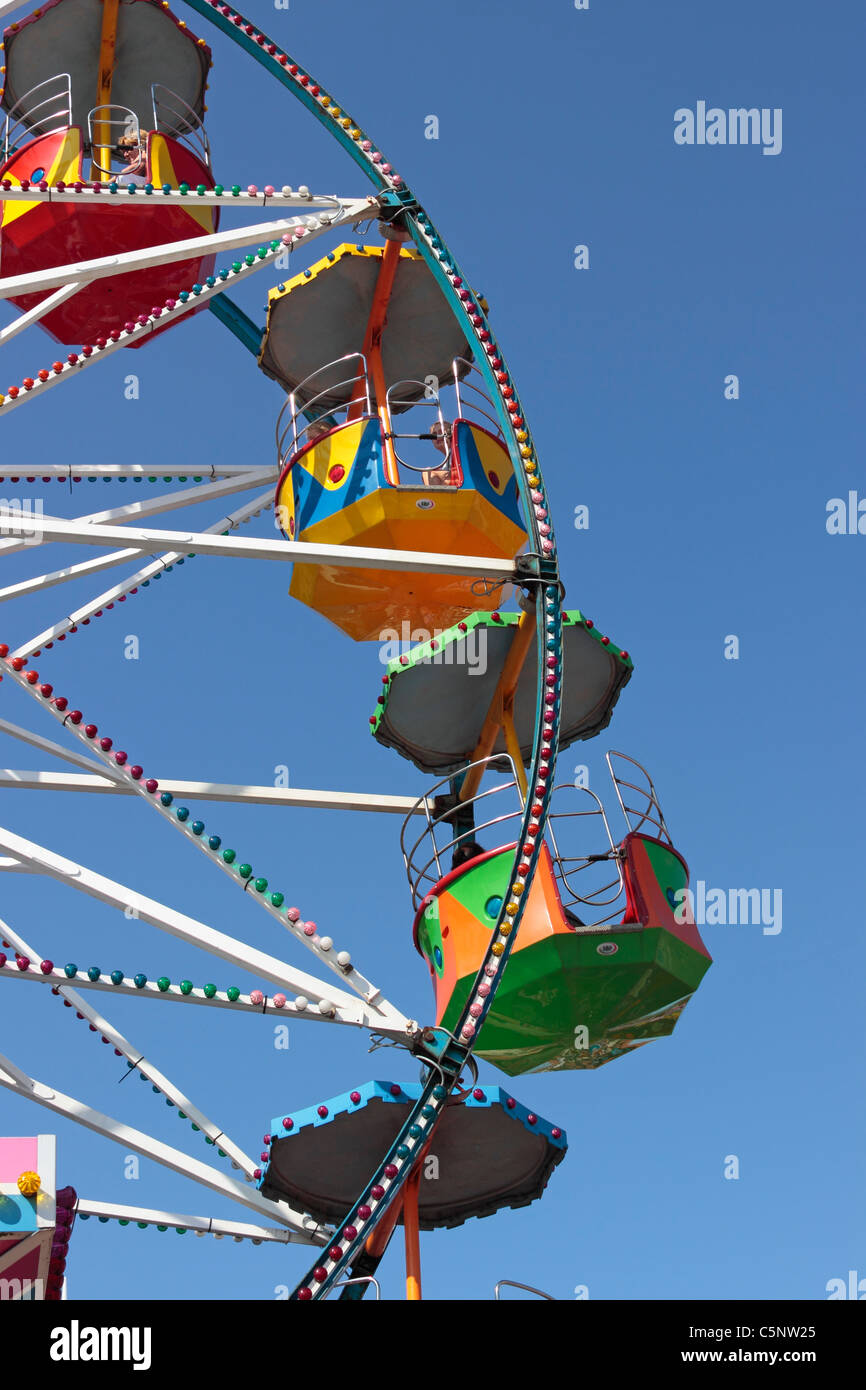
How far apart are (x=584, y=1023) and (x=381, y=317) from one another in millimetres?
6364

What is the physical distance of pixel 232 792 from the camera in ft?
43.7

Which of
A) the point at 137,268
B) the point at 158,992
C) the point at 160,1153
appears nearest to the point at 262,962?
the point at 158,992

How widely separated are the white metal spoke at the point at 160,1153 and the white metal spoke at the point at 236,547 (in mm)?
3108

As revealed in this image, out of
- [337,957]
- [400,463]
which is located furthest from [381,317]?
[337,957]

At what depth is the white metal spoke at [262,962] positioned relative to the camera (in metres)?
10.0

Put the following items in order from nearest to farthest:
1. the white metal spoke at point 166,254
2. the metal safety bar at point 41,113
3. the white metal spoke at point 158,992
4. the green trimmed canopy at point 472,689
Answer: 1. the white metal spoke at point 158,992
2. the white metal spoke at point 166,254
3. the green trimmed canopy at point 472,689
4. the metal safety bar at point 41,113

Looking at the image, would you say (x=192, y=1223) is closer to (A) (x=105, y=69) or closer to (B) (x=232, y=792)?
(B) (x=232, y=792)

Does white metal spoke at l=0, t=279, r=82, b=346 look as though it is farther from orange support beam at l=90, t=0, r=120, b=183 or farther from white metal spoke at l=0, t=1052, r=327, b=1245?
white metal spoke at l=0, t=1052, r=327, b=1245

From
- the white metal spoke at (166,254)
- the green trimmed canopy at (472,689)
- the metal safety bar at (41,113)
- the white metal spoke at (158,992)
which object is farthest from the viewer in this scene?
the metal safety bar at (41,113)

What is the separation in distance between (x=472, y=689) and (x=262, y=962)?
3.92 m

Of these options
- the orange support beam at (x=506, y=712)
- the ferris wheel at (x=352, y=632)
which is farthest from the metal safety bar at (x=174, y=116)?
the orange support beam at (x=506, y=712)

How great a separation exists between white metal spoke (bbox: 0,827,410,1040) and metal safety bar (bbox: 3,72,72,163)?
7786mm

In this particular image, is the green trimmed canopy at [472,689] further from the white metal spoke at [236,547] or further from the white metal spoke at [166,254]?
the white metal spoke at [166,254]
